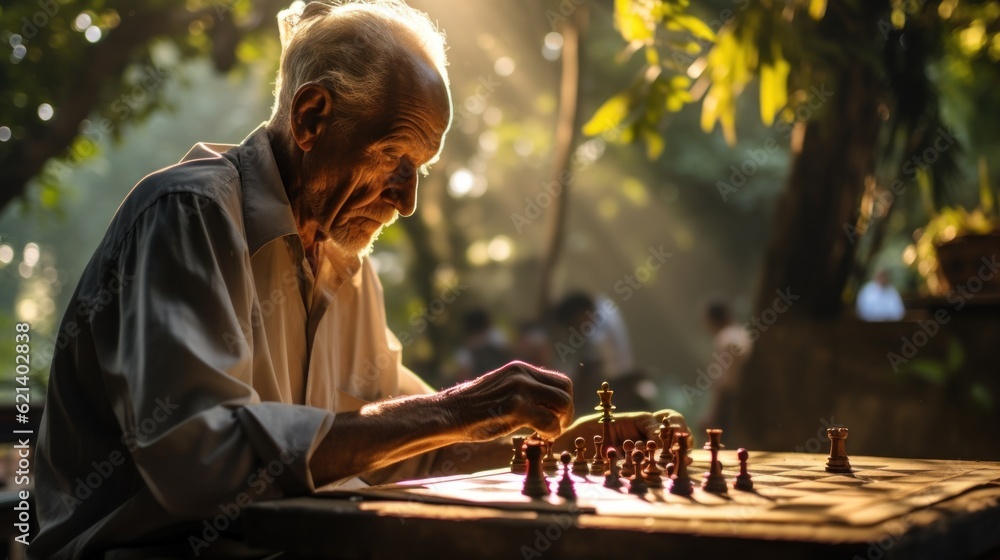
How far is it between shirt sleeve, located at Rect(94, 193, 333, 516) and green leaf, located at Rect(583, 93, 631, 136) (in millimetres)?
3049

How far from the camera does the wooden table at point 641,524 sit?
157 centimetres

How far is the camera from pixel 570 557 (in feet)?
5.61

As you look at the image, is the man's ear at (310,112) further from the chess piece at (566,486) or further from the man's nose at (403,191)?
the chess piece at (566,486)

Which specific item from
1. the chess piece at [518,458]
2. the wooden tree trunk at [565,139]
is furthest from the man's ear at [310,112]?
the wooden tree trunk at [565,139]

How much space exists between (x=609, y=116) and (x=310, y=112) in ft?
9.22

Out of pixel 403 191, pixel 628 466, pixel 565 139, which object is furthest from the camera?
pixel 565 139

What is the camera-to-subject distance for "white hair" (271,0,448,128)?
2725 mm

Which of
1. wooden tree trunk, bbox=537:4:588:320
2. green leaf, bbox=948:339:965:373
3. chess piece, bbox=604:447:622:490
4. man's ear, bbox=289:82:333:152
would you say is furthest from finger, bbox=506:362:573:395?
wooden tree trunk, bbox=537:4:588:320

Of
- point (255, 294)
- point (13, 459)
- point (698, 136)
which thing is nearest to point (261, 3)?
point (13, 459)

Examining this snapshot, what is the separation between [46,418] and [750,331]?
6127 mm

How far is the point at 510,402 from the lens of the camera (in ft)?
7.56

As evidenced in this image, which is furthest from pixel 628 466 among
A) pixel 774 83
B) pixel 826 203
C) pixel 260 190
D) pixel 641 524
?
pixel 826 203

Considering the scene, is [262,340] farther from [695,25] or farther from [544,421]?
[695,25]

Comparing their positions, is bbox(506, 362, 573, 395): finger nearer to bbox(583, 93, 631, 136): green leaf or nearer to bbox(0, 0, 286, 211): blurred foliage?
bbox(583, 93, 631, 136): green leaf
